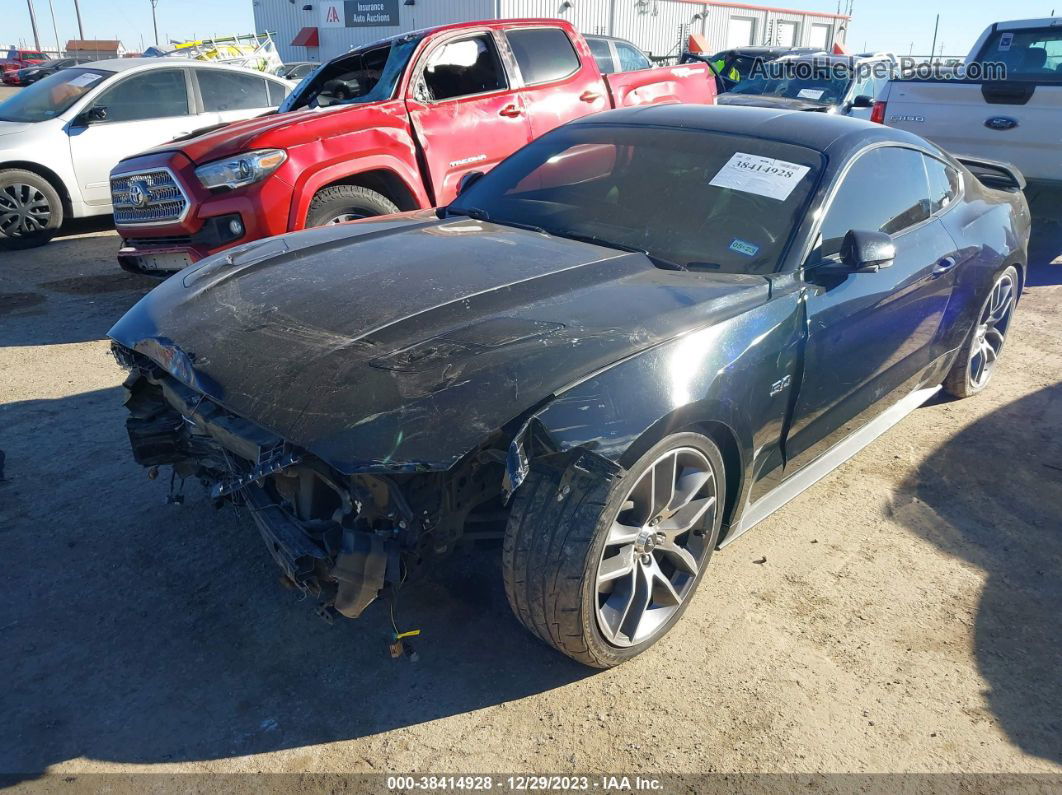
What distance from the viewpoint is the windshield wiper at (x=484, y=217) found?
3.56 meters

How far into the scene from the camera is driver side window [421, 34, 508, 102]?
6.29 meters

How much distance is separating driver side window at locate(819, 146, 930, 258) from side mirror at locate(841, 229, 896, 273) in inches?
4.5

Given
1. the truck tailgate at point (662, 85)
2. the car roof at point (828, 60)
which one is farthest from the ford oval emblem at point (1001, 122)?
the car roof at point (828, 60)

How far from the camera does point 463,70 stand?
6484 millimetres

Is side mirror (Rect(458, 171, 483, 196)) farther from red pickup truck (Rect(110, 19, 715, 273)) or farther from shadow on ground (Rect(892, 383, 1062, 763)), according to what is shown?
shadow on ground (Rect(892, 383, 1062, 763))

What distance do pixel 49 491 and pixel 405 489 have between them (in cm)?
217

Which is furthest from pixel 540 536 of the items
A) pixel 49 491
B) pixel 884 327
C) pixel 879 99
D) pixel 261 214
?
pixel 879 99

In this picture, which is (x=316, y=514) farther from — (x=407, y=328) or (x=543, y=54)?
(x=543, y=54)

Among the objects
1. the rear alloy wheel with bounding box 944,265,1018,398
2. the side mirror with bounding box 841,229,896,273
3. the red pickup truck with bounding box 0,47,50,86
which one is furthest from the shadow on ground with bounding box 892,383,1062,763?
the red pickup truck with bounding box 0,47,50,86

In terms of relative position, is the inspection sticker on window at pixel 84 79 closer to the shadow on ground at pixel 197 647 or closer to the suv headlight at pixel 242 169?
the suv headlight at pixel 242 169

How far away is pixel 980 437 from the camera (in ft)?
14.2

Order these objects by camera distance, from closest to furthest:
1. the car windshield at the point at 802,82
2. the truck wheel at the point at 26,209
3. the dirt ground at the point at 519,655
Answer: the dirt ground at the point at 519,655 → the truck wheel at the point at 26,209 → the car windshield at the point at 802,82

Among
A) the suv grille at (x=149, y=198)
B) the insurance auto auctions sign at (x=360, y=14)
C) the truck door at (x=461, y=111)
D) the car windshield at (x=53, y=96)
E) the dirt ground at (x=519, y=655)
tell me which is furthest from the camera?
the insurance auto auctions sign at (x=360, y=14)

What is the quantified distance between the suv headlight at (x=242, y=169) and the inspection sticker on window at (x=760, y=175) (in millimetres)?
3287
